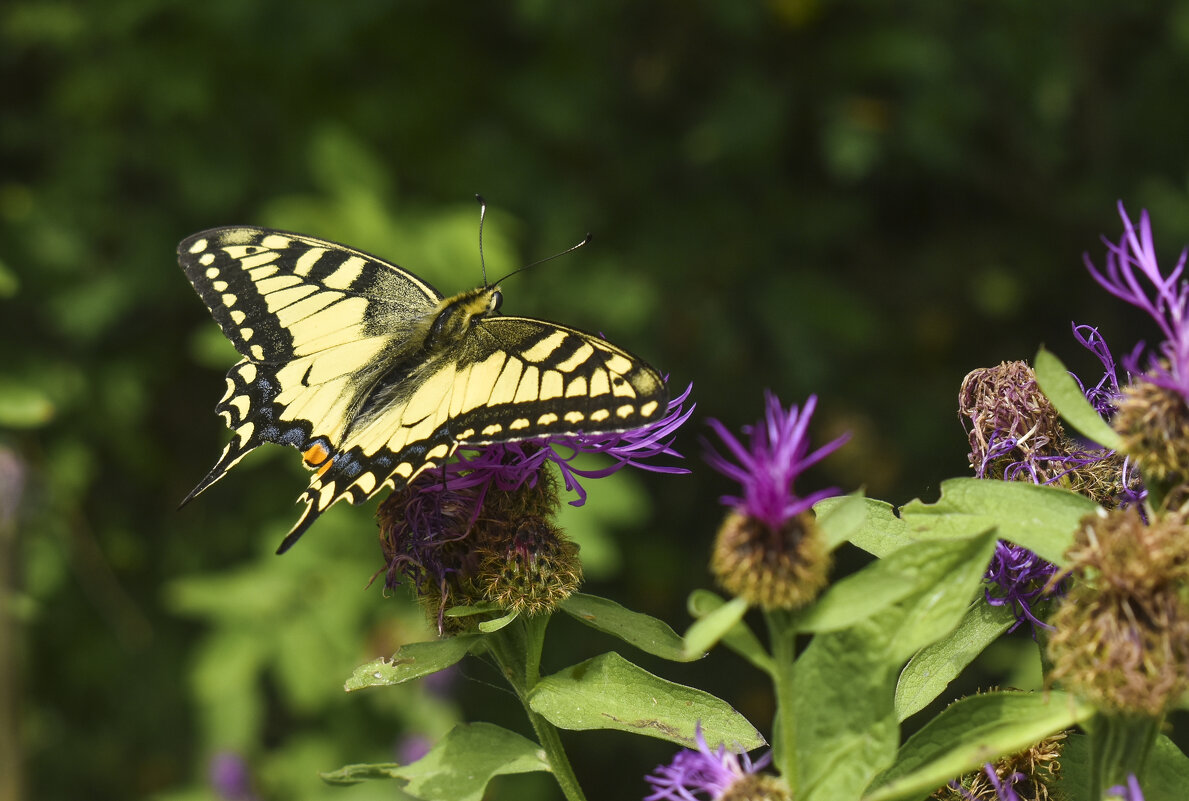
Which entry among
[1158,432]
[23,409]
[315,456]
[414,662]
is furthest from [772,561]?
[23,409]

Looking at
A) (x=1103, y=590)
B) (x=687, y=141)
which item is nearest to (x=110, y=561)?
(x=687, y=141)

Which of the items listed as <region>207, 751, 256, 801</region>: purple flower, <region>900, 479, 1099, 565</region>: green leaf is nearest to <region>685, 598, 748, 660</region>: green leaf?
<region>900, 479, 1099, 565</region>: green leaf

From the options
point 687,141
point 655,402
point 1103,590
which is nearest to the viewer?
point 1103,590

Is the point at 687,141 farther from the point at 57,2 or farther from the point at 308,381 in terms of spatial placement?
the point at 308,381

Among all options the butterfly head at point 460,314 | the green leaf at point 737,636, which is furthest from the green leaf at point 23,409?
the green leaf at point 737,636

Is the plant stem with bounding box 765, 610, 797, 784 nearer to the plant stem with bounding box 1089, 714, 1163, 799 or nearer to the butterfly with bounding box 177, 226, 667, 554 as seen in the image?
the plant stem with bounding box 1089, 714, 1163, 799

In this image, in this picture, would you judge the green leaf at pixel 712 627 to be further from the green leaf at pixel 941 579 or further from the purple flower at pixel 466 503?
the purple flower at pixel 466 503
